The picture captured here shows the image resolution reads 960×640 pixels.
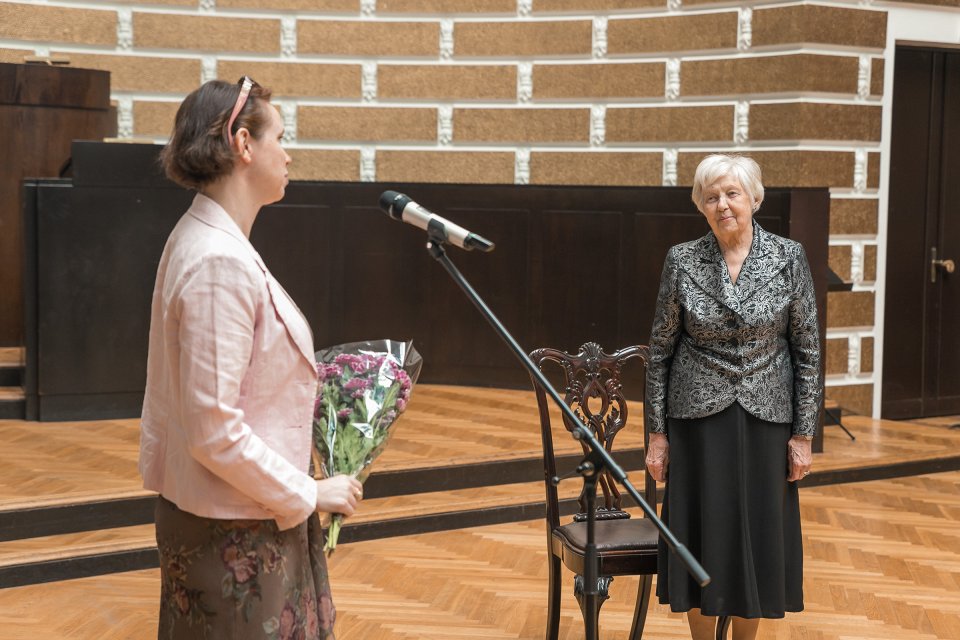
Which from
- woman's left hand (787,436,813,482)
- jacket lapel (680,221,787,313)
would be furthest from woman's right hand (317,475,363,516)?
woman's left hand (787,436,813,482)

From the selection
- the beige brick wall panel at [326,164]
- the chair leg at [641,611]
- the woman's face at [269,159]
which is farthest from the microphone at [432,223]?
the beige brick wall panel at [326,164]

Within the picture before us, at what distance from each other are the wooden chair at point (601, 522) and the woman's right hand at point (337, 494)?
1.27 m

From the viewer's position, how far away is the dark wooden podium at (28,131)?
21.9 feet

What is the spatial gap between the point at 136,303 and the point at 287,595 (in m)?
4.68

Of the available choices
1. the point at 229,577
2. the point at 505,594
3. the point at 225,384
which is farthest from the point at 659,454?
the point at 225,384

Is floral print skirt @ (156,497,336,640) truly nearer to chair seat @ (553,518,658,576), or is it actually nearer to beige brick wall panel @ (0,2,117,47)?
chair seat @ (553,518,658,576)

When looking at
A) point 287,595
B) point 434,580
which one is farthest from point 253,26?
point 287,595

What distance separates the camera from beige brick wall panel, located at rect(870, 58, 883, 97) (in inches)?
276

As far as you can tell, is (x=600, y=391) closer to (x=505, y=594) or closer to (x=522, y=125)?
(x=505, y=594)

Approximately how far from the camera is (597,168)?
7641mm

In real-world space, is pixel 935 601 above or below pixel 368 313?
below

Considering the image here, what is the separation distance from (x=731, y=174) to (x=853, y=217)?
4.40 meters

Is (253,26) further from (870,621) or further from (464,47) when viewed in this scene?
(870,621)

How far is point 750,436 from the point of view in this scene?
3057mm
